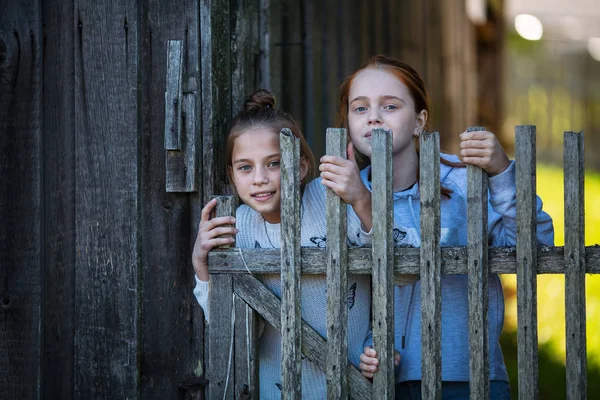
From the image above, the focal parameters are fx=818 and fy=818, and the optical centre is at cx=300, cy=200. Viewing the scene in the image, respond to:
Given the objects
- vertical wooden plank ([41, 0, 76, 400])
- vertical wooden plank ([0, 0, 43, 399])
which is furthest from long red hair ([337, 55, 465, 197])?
vertical wooden plank ([0, 0, 43, 399])

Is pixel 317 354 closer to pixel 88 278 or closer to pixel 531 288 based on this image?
pixel 531 288

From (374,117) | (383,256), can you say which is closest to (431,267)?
(383,256)

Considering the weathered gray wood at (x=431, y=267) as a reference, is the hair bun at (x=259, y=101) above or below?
above

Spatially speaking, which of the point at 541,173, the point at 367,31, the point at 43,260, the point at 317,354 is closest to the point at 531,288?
the point at 317,354

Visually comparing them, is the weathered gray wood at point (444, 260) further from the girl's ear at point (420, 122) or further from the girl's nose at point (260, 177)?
the girl's ear at point (420, 122)

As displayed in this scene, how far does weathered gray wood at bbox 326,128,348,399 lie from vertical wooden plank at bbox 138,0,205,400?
2.59ft

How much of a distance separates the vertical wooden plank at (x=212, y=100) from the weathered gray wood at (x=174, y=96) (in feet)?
0.37

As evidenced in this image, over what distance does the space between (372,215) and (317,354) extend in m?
0.59

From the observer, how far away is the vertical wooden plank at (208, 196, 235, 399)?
3.27 m

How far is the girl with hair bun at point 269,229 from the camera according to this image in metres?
3.29

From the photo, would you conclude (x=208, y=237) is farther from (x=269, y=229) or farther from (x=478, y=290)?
(x=478, y=290)

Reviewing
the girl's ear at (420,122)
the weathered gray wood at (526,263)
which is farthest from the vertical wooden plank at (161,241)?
the weathered gray wood at (526,263)

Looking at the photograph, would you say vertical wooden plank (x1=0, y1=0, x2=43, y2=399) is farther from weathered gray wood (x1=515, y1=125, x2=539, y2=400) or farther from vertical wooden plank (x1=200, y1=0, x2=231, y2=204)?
weathered gray wood (x1=515, y1=125, x2=539, y2=400)

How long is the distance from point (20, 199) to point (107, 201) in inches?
17.4
